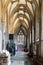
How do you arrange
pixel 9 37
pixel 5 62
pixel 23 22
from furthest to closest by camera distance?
pixel 23 22 < pixel 9 37 < pixel 5 62

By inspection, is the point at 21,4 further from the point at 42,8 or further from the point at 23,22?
the point at 23,22

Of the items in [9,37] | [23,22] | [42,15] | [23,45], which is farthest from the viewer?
[23,45]

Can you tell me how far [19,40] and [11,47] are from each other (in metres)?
25.8

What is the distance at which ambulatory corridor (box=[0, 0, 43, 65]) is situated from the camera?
1633 cm

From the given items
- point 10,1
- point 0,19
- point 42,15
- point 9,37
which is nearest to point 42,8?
point 42,15

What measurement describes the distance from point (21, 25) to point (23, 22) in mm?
2150

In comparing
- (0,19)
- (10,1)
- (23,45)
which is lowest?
(23,45)

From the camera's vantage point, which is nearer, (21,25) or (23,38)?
(21,25)

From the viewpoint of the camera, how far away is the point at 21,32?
1869 inches

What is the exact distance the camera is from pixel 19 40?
48.5 metres

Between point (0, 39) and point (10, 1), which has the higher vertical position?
point (10, 1)

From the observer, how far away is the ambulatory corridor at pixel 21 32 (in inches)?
643

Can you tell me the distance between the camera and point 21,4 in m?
24.9

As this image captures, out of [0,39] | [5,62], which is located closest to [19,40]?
[0,39]
